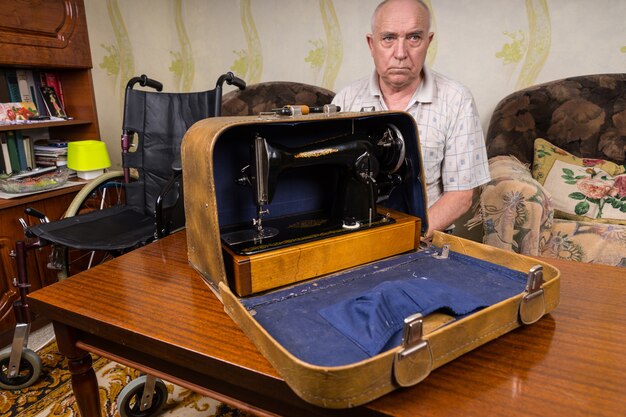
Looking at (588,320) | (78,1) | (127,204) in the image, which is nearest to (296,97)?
(127,204)

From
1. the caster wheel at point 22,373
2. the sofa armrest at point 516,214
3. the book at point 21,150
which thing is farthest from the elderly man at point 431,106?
the book at point 21,150

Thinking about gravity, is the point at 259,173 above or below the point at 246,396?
above

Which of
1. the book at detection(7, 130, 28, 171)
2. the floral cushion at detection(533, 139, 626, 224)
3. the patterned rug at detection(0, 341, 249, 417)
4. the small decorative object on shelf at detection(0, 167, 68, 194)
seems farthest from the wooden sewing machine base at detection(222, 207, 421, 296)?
the book at detection(7, 130, 28, 171)

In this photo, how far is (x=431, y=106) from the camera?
151 cm

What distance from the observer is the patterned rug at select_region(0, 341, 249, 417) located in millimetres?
1581

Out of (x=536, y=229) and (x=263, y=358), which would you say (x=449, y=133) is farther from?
(x=263, y=358)

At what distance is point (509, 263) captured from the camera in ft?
2.90


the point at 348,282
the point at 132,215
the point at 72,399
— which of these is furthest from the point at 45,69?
Answer: the point at 348,282

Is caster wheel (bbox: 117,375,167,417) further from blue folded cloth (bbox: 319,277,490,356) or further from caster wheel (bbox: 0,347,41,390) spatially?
blue folded cloth (bbox: 319,277,490,356)

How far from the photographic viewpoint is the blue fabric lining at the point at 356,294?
64 cm

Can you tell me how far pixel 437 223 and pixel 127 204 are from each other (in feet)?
5.13

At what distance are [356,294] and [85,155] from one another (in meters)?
2.11

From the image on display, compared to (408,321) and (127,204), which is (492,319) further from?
(127,204)

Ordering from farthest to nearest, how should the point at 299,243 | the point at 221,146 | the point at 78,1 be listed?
1. the point at 78,1
2. the point at 221,146
3. the point at 299,243
